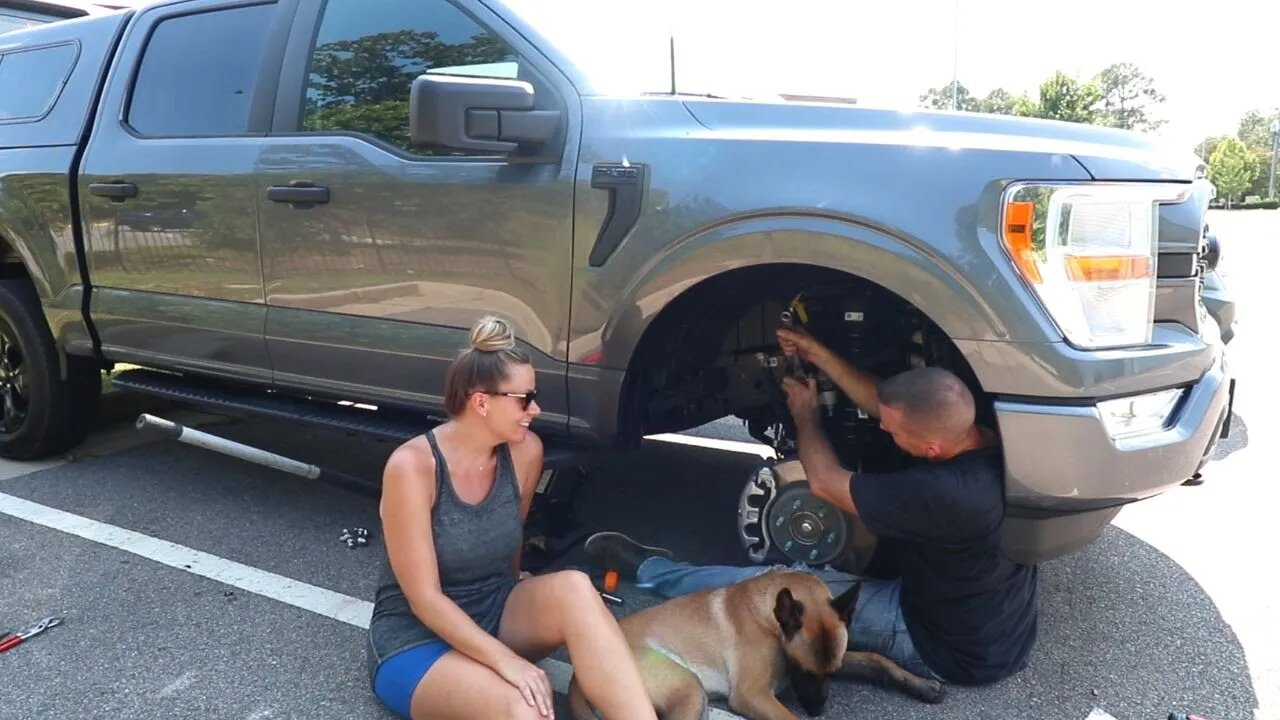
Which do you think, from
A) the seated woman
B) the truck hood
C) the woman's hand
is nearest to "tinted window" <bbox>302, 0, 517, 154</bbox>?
the truck hood

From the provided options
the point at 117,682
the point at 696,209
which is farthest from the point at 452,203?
the point at 117,682

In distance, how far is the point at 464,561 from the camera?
8.16 ft

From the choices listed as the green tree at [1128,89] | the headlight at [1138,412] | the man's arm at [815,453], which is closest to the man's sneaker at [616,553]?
the man's arm at [815,453]

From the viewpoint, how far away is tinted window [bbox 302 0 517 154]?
3.13 meters

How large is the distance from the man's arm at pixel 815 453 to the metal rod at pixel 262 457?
147cm

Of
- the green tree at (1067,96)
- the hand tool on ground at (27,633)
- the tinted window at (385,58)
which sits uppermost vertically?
the green tree at (1067,96)

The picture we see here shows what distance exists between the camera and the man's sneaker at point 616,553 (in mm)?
3299

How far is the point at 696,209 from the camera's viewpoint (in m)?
2.64

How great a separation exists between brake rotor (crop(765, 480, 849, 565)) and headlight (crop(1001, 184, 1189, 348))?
3.33ft

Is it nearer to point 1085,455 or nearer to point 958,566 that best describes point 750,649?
point 958,566

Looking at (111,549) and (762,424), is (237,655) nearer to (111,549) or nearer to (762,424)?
(111,549)

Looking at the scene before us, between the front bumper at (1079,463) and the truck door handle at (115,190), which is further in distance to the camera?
the truck door handle at (115,190)

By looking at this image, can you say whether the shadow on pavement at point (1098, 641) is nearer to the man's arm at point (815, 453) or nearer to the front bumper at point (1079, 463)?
the front bumper at point (1079, 463)

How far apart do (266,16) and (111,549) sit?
2148mm
